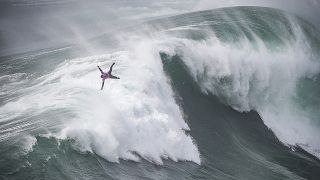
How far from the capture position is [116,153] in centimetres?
1177

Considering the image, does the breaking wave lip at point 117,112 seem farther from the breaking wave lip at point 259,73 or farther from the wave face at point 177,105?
the breaking wave lip at point 259,73

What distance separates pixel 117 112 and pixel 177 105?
396 cm

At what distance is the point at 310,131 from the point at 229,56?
6520 mm

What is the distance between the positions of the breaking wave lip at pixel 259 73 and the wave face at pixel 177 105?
0.21 feet

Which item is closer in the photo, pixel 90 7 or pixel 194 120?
pixel 194 120

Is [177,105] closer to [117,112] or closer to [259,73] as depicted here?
[117,112]

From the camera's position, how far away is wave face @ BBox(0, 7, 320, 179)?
11641mm

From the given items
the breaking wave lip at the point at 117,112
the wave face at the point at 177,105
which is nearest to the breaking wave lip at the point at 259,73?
the wave face at the point at 177,105

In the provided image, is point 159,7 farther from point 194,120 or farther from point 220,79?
point 194,120

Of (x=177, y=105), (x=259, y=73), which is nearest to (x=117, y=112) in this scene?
(x=177, y=105)

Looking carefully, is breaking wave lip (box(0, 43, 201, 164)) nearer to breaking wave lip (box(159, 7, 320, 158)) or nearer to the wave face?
the wave face

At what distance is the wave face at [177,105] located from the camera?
11.6 metres

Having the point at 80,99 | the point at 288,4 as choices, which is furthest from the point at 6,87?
the point at 288,4

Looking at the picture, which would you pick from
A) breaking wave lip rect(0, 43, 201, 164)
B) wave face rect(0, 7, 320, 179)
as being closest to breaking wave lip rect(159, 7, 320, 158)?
wave face rect(0, 7, 320, 179)
